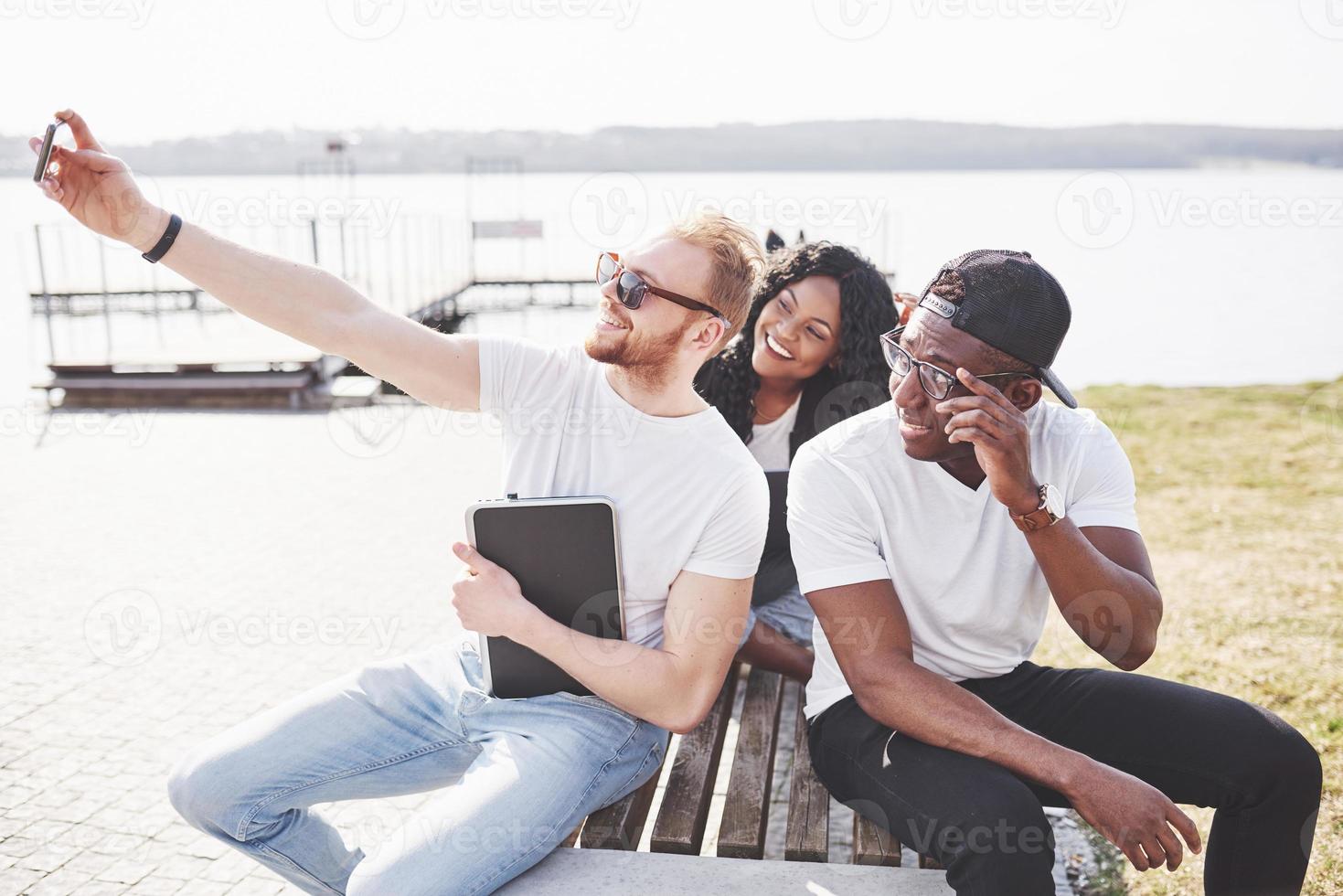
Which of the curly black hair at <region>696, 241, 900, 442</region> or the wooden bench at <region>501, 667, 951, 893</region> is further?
the curly black hair at <region>696, 241, 900, 442</region>

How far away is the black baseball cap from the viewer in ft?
8.08

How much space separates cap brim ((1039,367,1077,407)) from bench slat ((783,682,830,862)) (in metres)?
1.24

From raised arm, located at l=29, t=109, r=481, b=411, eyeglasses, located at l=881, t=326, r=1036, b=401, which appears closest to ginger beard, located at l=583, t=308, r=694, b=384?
raised arm, located at l=29, t=109, r=481, b=411

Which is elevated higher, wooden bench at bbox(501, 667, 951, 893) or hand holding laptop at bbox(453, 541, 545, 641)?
hand holding laptop at bbox(453, 541, 545, 641)

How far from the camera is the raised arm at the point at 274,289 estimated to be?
231 cm

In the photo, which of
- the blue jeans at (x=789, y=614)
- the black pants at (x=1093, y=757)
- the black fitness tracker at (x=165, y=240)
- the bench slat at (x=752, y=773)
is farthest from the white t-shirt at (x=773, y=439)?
the black fitness tracker at (x=165, y=240)

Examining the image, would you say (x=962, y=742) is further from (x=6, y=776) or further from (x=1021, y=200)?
(x=1021, y=200)

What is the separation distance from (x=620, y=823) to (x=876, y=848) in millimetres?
645

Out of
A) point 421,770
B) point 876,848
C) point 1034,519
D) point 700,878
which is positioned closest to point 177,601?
point 421,770

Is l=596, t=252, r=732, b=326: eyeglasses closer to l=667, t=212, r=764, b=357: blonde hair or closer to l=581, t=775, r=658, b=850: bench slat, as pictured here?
l=667, t=212, r=764, b=357: blonde hair

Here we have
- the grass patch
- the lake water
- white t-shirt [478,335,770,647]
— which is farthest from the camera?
the lake water

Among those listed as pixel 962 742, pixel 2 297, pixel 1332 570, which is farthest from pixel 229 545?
pixel 2 297

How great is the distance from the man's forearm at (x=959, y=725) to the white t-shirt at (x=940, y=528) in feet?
0.73

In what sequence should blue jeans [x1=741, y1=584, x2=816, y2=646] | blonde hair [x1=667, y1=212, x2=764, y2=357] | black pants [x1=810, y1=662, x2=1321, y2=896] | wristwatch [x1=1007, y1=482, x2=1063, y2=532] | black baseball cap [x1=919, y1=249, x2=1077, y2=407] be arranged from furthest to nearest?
blue jeans [x1=741, y1=584, x2=816, y2=646] < blonde hair [x1=667, y1=212, x2=764, y2=357] < black baseball cap [x1=919, y1=249, x2=1077, y2=407] < wristwatch [x1=1007, y1=482, x2=1063, y2=532] < black pants [x1=810, y1=662, x2=1321, y2=896]
